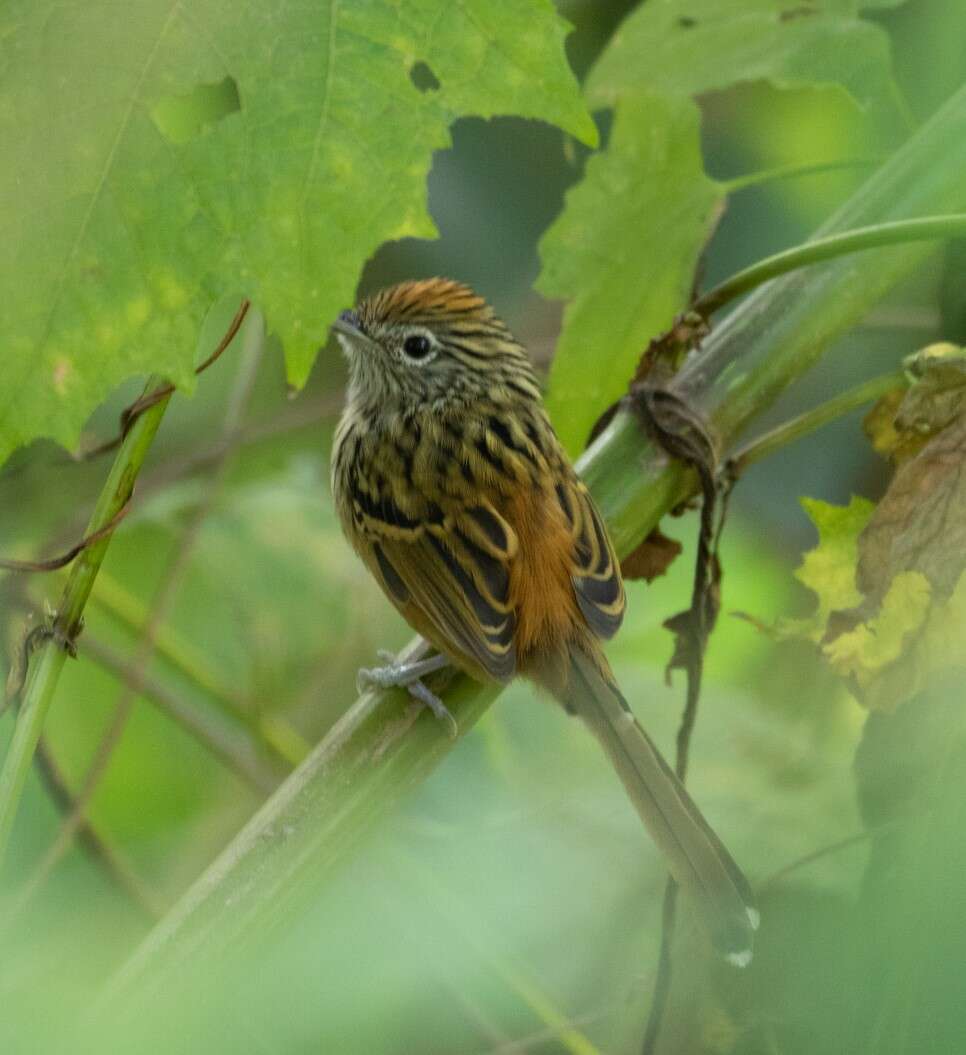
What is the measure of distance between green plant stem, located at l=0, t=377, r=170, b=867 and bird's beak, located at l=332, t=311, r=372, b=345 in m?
1.43

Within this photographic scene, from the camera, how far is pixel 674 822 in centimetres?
218

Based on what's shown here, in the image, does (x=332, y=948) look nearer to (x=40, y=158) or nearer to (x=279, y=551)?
(x=40, y=158)

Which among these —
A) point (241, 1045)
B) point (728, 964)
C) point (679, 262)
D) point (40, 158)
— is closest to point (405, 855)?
point (728, 964)

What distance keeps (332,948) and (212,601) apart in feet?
9.57

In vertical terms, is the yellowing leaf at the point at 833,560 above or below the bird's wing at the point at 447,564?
below

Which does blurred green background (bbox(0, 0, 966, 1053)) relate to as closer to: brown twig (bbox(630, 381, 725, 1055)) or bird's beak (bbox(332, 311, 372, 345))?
brown twig (bbox(630, 381, 725, 1055))

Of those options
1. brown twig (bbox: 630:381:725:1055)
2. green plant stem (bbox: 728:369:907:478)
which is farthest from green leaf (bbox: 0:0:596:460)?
green plant stem (bbox: 728:369:907:478)

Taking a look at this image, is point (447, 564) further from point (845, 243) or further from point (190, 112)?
point (190, 112)

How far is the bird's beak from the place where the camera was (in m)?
3.33

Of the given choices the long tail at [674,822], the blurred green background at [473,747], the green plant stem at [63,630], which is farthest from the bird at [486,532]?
the green plant stem at [63,630]

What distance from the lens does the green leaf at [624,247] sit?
2.55m

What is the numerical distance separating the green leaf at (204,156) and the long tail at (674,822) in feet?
3.30

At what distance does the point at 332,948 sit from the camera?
993 mm

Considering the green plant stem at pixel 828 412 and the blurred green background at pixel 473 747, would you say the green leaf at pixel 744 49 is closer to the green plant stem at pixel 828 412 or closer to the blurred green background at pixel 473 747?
the blurred green background at pixel 473 747
